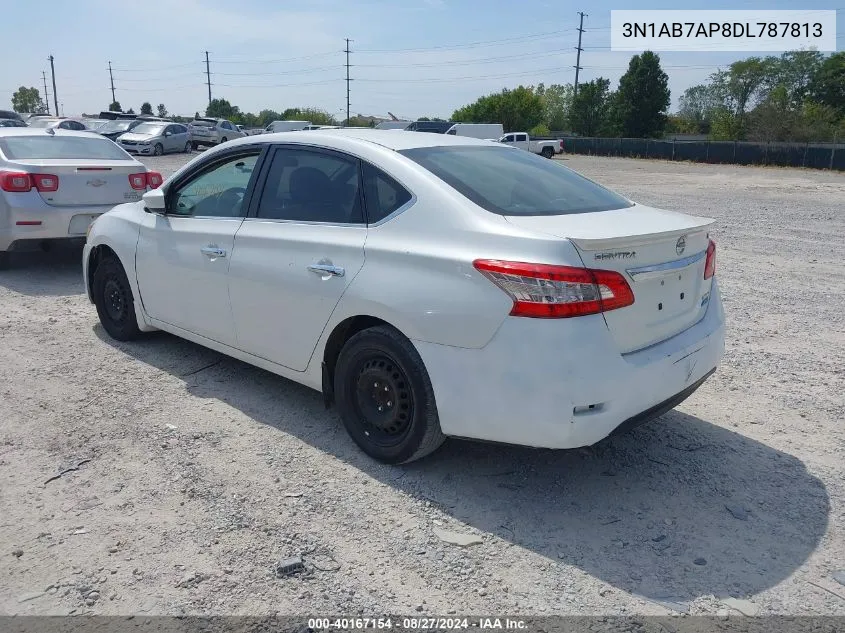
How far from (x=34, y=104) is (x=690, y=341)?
131 meters

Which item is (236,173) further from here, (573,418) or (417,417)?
(573,418)

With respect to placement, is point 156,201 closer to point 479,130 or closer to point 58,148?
point 58,148

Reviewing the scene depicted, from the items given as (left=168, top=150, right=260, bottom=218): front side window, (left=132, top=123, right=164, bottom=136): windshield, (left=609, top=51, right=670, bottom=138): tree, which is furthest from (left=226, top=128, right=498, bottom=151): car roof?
(left=609, top=51, right=670, bottom=138): tree

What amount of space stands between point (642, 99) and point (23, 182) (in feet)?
244

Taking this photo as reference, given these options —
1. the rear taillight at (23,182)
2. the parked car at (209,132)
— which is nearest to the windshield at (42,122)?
the parked car at (209,132)

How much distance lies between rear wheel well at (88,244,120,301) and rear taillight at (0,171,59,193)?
2501mm

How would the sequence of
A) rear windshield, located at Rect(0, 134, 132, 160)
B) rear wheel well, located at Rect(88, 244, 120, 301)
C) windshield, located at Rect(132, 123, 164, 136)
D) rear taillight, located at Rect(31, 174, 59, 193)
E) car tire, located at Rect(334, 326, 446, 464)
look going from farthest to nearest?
windshield, located at Rect(132, 123, 164, 136) < rear windshield, located at Rect(0, 134, 132, 160) < rear taillight, located at Rect(31, 174, 59, 193) < rear wheel well, located at Rect(88, 244, 120, 301) < car tire, located at Rect(334, 326, 446, 464)

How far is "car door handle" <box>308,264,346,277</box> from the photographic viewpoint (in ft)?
12.1

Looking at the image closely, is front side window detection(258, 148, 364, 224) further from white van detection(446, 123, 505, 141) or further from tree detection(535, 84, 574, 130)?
tree detection(535, 84, 574, 130)

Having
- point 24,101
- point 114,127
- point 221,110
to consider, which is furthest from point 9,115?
point 24,101

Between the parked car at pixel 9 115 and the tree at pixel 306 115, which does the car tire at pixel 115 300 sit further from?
the tree at pixel 306 115

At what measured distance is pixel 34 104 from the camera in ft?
371

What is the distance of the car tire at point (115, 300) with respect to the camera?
17.9 feet

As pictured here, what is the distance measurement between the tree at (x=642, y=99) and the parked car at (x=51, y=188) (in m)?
72.2
